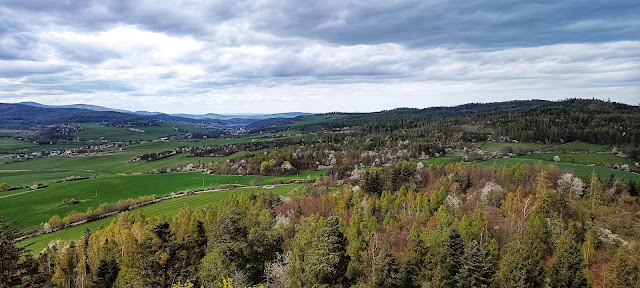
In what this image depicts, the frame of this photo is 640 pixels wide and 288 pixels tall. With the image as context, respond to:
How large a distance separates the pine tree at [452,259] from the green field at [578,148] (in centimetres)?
12459

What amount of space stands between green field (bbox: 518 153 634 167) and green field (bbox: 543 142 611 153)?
8.91m

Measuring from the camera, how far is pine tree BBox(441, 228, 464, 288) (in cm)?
4371

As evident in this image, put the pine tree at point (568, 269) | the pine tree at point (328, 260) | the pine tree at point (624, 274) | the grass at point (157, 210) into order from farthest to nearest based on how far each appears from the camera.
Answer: the grass at point (157, 210) → the pine tree at point (568, 269) → the pine tree at point (624, 274) → the pine tree at point (328, 260)

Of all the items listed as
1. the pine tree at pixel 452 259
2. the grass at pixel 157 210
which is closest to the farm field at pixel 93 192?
the grass at pixel 157 210

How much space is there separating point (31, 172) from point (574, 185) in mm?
212183

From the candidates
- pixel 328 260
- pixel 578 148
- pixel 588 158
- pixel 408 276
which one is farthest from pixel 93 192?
pixel 578 148

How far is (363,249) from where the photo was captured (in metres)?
53.9

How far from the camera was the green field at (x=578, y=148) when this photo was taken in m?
138

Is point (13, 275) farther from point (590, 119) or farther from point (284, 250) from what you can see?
point (590, 119)

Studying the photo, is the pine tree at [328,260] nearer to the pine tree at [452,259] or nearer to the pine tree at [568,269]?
the pine tree at [452,259]

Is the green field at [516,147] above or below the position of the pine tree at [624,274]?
above

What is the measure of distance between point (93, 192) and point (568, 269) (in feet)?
419

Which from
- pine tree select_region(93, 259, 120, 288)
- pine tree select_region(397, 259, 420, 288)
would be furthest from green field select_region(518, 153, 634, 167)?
pine tree select_region(93, 259, 120, 288)

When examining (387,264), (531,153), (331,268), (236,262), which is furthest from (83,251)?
(531,153)
